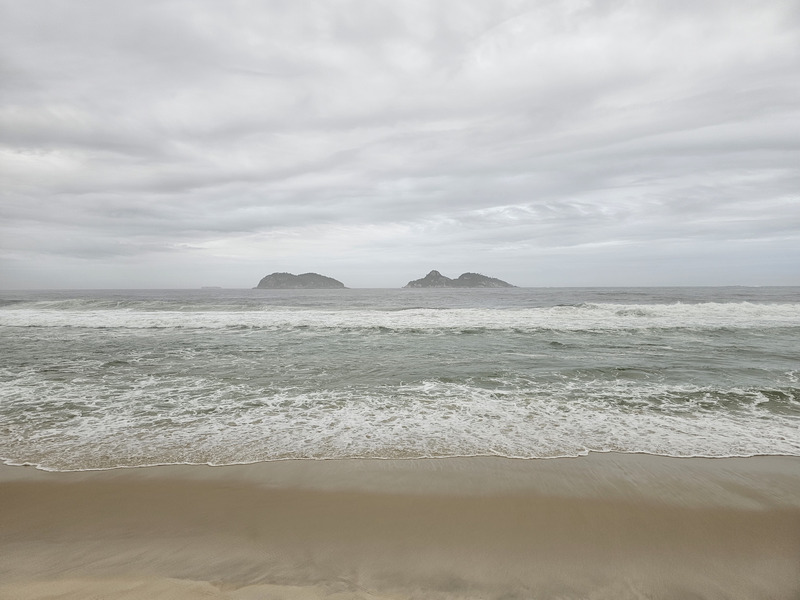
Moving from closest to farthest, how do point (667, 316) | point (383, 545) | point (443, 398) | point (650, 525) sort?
point (383, 545), point (650, 525), point (443, 398), point (667, 316)

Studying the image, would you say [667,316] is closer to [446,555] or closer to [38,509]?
[446,555]

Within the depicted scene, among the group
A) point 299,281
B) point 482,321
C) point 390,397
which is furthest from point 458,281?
point 390,397

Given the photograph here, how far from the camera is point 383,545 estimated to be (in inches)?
122

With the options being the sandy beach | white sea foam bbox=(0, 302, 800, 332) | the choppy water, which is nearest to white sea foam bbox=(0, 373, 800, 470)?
the choppy water

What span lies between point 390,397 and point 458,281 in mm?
123445

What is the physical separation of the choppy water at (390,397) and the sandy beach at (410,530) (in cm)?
51

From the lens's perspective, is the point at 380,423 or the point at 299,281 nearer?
the point at 380,423

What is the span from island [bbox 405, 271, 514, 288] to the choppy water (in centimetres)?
11167

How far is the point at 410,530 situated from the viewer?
10.8ft

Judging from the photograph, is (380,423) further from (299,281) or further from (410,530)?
(299,281)

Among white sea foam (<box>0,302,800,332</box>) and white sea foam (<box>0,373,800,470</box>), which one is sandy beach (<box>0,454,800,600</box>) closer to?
white sea foam (<box>0,373,800,470</box>)

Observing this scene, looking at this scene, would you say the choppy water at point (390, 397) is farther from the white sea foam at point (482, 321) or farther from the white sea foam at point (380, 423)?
the white sea foam at point (482, 321)

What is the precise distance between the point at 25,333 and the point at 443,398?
18478 mm

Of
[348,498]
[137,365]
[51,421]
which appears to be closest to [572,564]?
[348,498]
